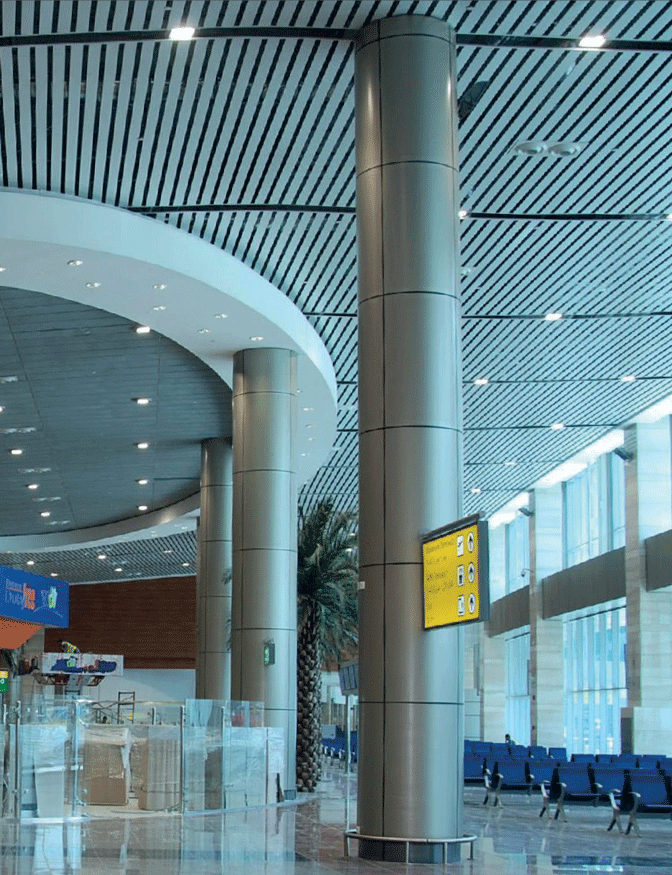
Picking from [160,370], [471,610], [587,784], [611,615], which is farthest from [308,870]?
[611,615]

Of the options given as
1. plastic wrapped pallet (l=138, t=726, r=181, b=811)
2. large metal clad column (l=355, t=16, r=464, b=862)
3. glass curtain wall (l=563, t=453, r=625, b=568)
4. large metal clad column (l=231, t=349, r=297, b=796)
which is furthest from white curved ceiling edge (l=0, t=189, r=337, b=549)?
glass curtain wall (l=563, t=453, r=625, b=568)

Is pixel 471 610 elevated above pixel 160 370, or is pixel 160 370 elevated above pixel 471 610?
pixel 160 370

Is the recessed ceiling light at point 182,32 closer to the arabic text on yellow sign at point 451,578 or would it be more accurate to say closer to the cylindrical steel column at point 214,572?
the arabic text on yellow sign at point 451,578

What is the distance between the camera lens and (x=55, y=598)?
84.0 ft

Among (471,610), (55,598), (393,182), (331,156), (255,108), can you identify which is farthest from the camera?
(55,598)

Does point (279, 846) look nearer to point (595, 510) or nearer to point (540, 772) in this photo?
point (540, 772)

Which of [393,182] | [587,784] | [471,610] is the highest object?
[393,182]

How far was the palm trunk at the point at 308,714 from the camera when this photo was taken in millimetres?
22000

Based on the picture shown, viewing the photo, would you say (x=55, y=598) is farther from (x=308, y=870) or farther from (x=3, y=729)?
(x=308, y=870)

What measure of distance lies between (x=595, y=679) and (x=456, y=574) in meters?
29.1

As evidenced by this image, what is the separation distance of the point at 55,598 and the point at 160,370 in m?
6.24

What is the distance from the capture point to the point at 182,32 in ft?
39.0

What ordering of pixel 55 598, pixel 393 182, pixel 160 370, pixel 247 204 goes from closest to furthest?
pixel 393 182, pixel 247 204, pixel 160 370, pixel 55 598

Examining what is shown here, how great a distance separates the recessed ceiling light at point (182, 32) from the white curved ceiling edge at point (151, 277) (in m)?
3.63
